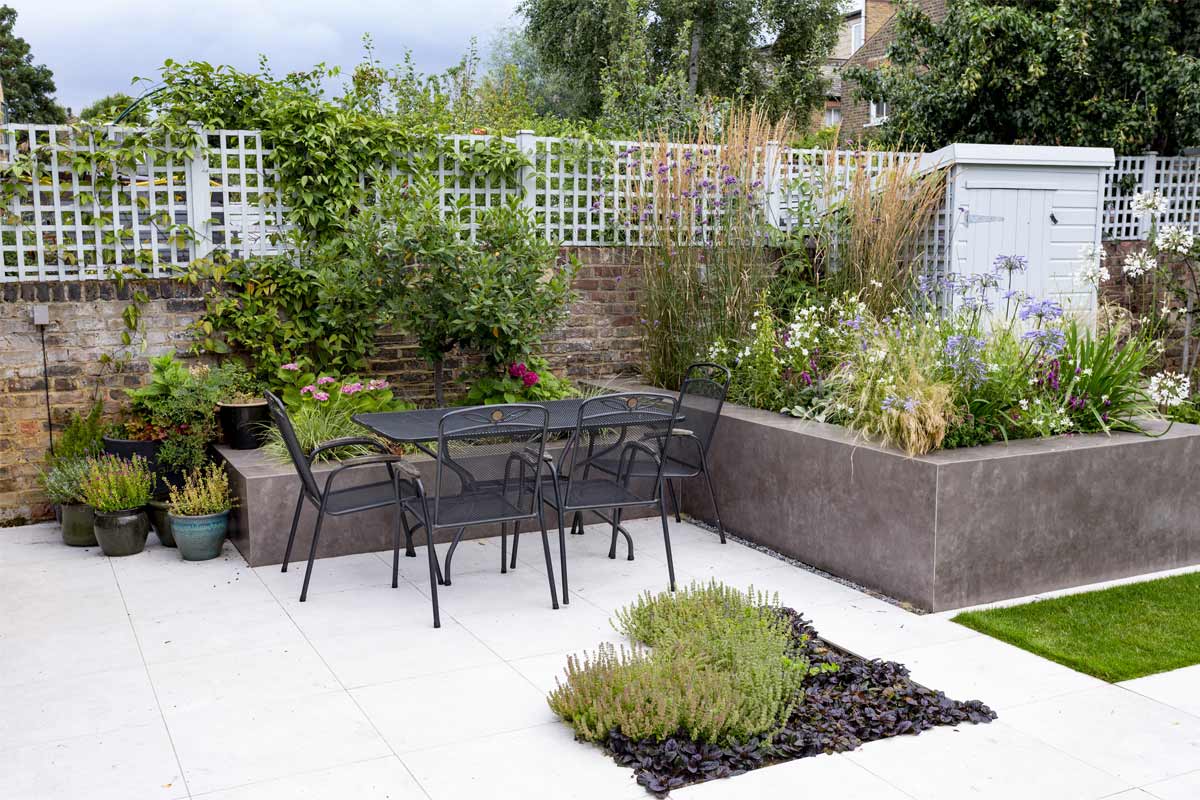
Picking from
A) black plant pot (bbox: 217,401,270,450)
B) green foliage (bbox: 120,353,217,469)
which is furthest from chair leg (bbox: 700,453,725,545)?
green foliage (bbox: 120,353,217,469)

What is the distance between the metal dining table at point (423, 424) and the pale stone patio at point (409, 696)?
0.60 meters

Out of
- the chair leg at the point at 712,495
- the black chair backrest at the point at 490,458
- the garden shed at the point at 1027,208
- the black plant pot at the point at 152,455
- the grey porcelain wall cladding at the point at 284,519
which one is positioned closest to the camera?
the black chair backrest at the point at 490,458

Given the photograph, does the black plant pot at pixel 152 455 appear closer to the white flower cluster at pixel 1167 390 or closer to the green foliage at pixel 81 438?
the green foliage at pixel 81 438

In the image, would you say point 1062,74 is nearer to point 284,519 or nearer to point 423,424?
point 423,424

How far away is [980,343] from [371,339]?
341 centimetres

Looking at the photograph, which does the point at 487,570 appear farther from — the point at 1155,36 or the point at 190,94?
the point at 1155,36

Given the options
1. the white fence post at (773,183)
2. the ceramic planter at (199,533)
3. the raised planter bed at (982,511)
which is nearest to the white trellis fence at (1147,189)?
the white fence post at (773,183)

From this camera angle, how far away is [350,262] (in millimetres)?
5684

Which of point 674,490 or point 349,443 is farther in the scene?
point 674,490

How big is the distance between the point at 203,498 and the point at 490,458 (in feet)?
5.25

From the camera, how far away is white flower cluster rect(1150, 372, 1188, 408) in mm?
4844

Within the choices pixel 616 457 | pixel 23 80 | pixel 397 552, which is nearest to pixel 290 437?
pixel 397 552

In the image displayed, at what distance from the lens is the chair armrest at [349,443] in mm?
4527

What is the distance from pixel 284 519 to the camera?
4.79 m
